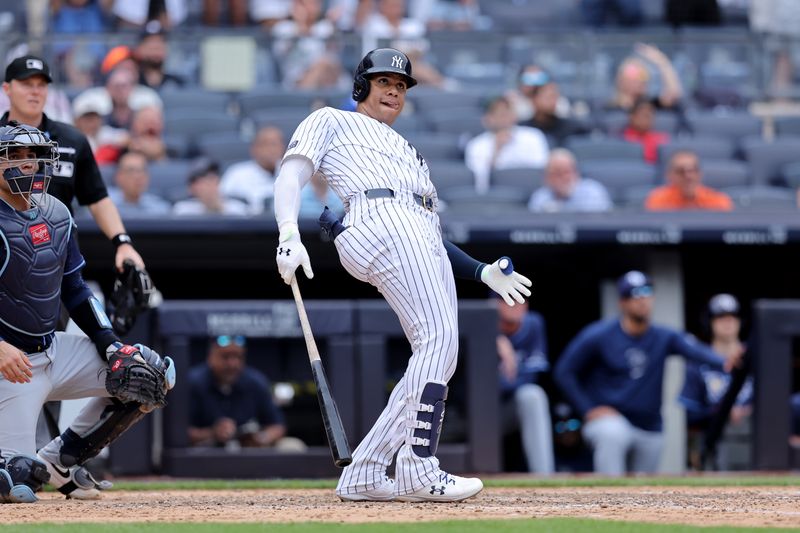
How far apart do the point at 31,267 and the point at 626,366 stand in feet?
13.6

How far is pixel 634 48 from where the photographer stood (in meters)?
10.8

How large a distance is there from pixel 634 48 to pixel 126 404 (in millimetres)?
6617

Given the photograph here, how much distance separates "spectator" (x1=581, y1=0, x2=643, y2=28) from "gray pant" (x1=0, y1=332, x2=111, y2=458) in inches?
318

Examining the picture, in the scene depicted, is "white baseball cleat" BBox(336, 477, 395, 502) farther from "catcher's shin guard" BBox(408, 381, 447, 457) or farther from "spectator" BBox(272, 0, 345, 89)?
"spectator" BBox(272, 0, 345, 89)

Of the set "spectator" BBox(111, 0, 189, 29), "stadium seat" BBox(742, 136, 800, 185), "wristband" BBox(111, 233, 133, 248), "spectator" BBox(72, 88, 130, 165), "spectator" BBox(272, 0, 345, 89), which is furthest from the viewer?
"spectator" BBox(111, 0, 189, 29)

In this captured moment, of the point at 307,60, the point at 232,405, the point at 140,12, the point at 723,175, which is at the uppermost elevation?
the point at 140,12

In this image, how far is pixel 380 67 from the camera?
493 cm

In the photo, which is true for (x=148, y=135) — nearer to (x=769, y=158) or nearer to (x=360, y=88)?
(x=769, y=158)

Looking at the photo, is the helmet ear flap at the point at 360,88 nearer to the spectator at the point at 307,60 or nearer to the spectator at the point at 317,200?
the spectator at the point at 317,200

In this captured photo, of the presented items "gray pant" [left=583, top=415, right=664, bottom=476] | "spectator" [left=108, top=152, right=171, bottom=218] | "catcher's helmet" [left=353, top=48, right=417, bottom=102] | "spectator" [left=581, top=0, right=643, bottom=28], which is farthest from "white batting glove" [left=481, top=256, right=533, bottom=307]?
"spectator" [left=581, top=0, right=643, bottom=28]

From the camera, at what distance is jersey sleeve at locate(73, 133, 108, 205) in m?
5.78

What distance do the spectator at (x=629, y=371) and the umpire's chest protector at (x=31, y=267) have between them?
381 cm

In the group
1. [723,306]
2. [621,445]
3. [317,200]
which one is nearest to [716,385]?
[723,306]

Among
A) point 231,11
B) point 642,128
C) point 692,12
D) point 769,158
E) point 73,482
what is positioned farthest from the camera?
point 692,12
